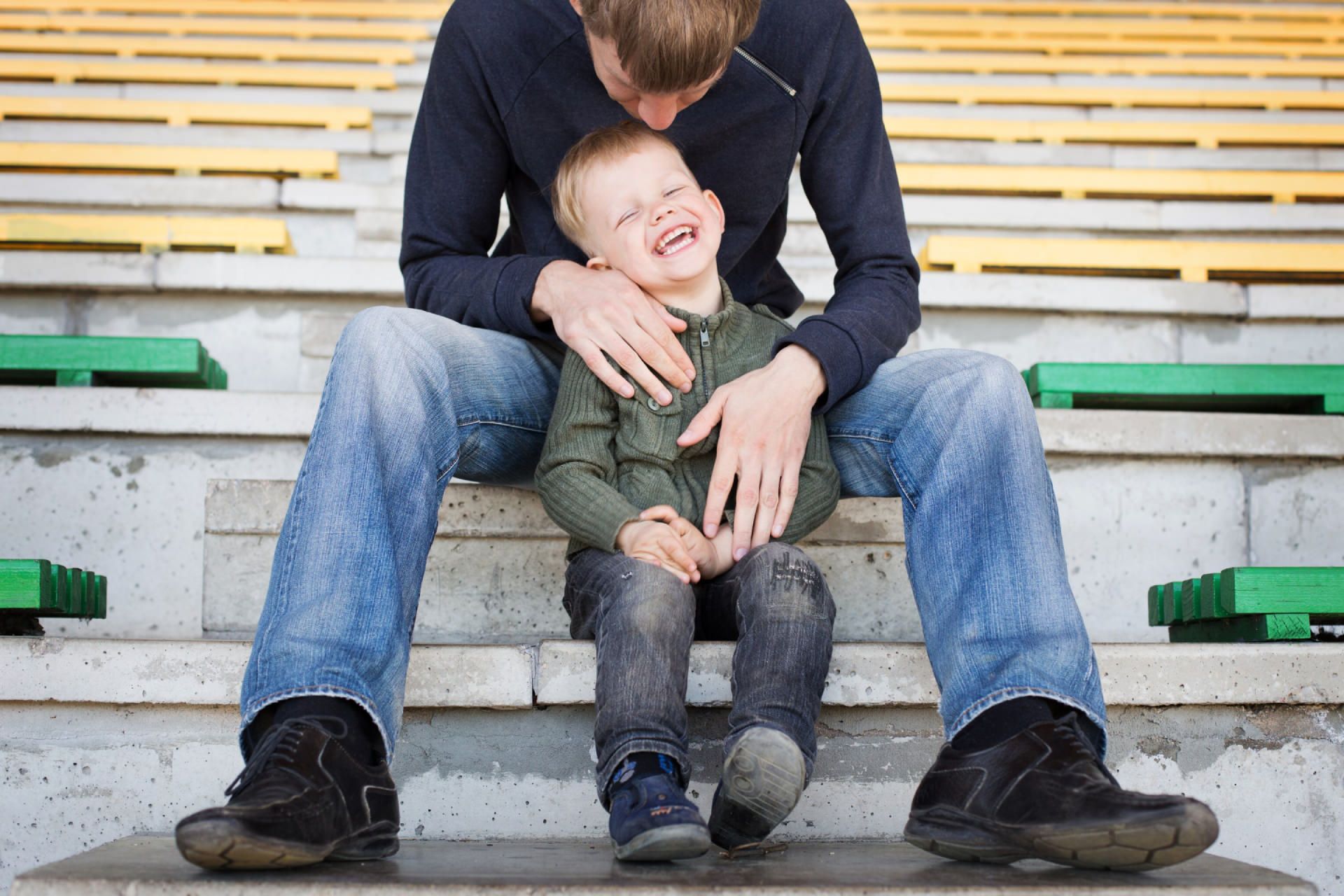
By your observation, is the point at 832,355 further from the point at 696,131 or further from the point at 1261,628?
the point at 1261,628

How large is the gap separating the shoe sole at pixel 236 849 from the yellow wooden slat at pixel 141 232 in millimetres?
1431

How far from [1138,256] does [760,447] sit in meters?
1.24

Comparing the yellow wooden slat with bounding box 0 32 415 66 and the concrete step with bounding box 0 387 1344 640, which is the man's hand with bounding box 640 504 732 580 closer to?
the concrete step with bounding box 0 387 1344 640

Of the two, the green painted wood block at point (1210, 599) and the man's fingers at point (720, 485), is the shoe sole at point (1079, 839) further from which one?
the green painted wood block at point (1210, 599)

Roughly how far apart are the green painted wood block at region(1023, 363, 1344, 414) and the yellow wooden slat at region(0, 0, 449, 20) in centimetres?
267

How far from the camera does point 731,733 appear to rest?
89 centimetres

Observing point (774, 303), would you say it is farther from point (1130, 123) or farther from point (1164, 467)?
point (1130, 123)

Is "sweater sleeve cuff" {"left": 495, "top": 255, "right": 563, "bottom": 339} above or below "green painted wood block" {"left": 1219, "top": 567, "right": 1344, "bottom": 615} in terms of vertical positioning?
above

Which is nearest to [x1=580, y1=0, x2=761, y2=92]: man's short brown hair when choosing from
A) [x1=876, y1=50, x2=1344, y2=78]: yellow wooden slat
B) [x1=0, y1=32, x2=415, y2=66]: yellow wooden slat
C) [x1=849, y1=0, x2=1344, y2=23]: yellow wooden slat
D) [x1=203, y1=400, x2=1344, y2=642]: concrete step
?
[x1=203, y1=400, x2=1344, y2=642]: concrete step

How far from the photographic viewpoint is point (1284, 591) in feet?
3.76

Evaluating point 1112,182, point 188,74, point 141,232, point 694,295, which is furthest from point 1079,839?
point 188,74

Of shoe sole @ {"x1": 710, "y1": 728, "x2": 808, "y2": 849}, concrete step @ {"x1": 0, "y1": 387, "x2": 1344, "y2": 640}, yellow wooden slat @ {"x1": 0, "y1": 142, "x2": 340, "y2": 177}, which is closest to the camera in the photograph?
shoe sole @ {"x1": 710, "y1": 728, "x2": 808, "y2": 849}

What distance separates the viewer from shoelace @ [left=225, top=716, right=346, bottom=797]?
78cm

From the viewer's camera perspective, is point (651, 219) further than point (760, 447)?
Yes
